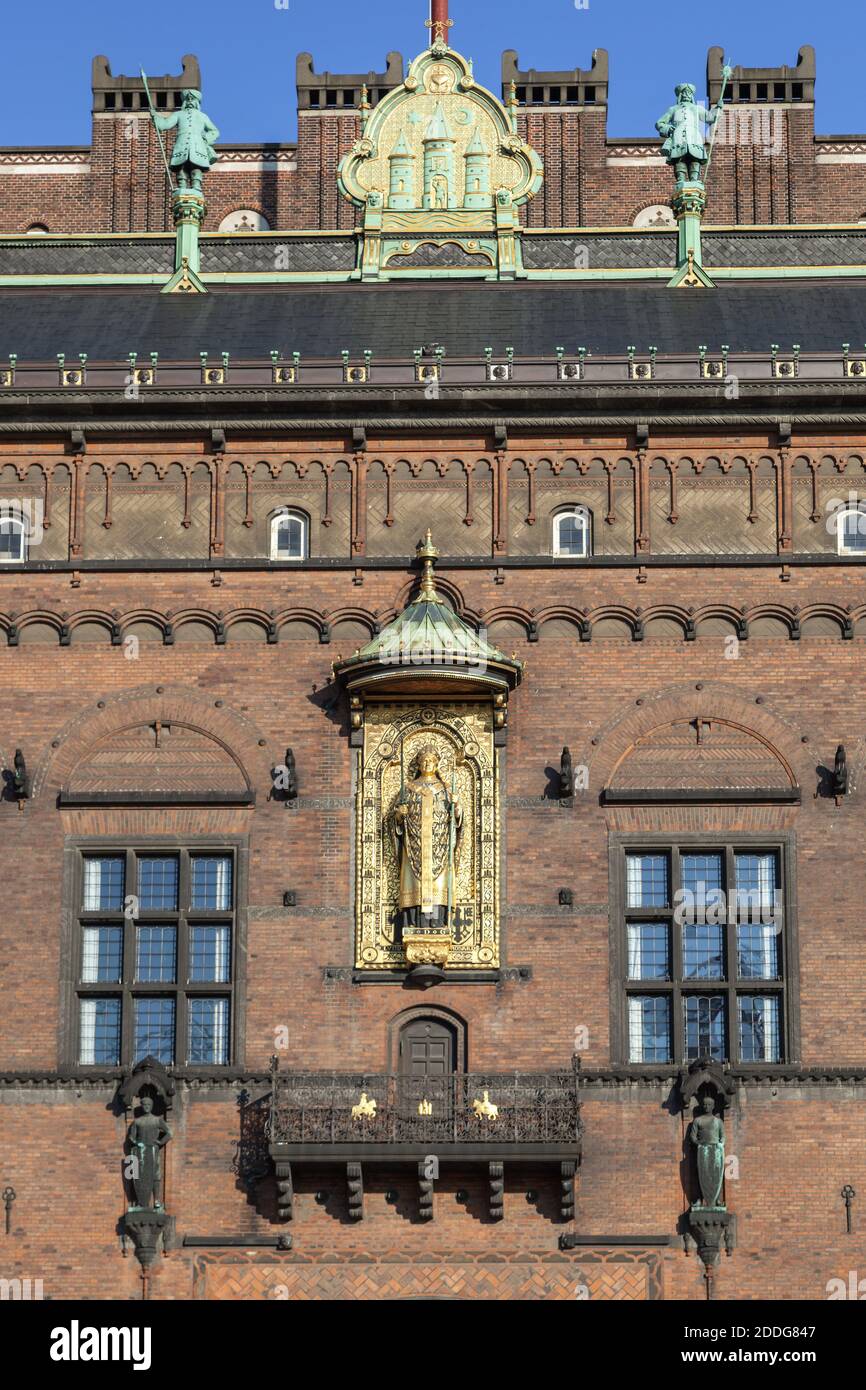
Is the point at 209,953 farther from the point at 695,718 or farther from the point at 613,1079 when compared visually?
the point at 695,718

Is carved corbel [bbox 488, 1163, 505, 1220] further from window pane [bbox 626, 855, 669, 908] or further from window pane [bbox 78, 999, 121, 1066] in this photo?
window pane [bbox 78, 999, 121, 1066]

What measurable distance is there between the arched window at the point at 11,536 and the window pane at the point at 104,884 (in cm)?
459

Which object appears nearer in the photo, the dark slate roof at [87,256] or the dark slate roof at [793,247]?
the dark slate roof at [793,247]

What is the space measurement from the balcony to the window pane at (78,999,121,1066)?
8.00 ft

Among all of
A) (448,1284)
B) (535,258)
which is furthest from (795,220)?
(448,1284)

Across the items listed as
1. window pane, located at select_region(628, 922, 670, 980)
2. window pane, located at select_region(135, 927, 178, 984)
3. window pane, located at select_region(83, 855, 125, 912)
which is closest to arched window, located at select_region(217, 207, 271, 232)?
window pane, located at select_region(83, 855, 125, 912)

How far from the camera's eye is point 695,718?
3872cm

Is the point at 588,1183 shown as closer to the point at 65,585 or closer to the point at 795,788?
the point at 795,788

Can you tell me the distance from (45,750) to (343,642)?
437 centimetres

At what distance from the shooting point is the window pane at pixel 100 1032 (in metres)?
37.9

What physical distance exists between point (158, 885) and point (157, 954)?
0.94 metres

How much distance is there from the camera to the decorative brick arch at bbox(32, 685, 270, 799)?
38719 millimetres

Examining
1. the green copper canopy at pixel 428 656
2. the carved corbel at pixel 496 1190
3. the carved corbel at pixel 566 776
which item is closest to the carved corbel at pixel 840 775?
the carved corbel at pixel 566 776

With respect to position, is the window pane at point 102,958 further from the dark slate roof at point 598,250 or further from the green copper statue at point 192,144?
the dark slate roof at point 598,250
